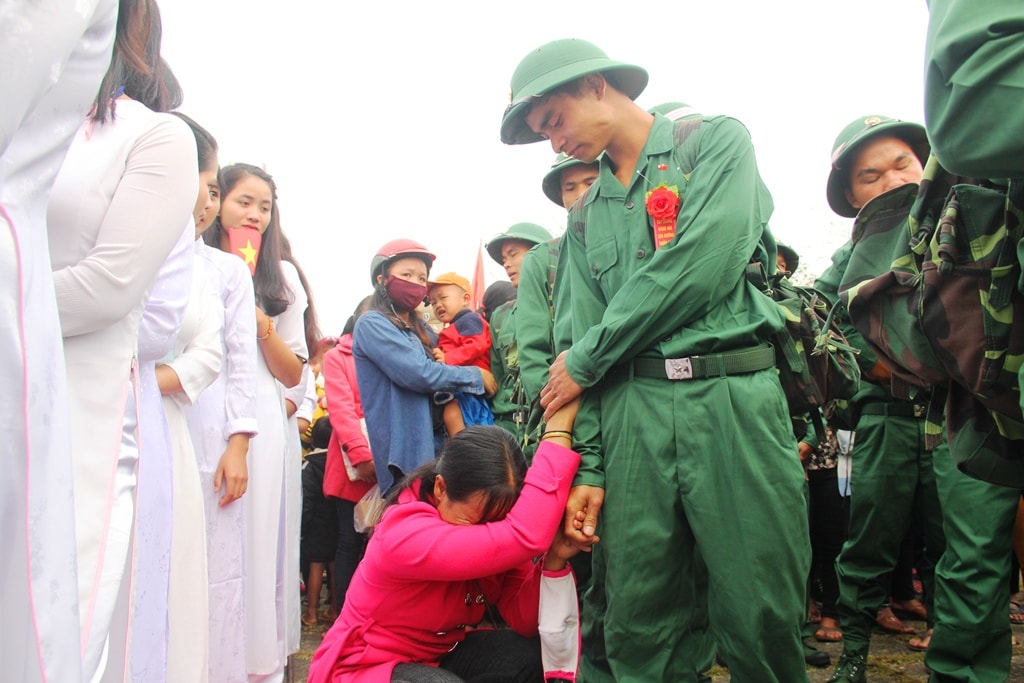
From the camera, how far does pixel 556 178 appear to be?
409 centimetres

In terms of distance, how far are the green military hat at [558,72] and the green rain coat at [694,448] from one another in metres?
0.22

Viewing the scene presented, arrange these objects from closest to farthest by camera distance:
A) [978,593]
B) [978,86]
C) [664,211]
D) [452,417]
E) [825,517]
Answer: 1. [978,86]
2. [664,211]
3. [978,593]
4. [452,417]
5. [825,517]

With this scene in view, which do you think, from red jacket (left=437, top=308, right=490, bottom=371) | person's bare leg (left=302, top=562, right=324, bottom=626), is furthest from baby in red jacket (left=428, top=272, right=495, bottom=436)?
person's bare leg (left=302, top=562, right=324, bottom=626)

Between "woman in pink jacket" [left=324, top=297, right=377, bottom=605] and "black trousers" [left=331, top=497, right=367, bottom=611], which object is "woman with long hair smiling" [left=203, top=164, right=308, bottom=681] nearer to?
"woman in pink jacket" [left=324, top=297, right=377, bottom=605]

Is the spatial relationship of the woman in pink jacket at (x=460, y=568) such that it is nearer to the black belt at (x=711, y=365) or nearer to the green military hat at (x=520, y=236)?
the black belt at (x=711, y=365)

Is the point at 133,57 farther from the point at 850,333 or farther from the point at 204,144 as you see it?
the point at 850,333

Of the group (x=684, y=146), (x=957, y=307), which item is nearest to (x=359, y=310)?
(x=684, y=146)

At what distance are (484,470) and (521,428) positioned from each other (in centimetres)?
169

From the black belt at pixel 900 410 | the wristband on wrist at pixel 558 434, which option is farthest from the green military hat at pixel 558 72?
the black belt at pixel 900 410

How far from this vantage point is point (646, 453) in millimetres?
2229

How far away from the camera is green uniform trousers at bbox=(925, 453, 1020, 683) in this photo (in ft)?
10.1

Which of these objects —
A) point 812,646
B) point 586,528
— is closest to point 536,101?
point 586,528

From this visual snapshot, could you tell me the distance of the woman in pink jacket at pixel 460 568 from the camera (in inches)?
89.6

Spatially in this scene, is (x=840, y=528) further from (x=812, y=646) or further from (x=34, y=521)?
(x=34, y=521)
